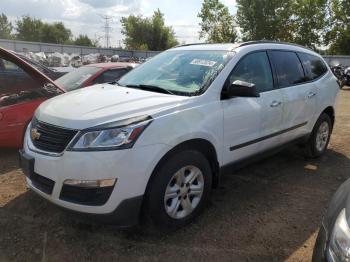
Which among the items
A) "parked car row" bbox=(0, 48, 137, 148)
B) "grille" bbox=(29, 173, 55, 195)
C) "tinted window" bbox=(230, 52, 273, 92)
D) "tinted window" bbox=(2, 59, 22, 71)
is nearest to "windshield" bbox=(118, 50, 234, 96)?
"tinted window" bbox=(230, 52, 273, 92)

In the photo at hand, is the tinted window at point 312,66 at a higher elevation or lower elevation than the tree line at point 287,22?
lower

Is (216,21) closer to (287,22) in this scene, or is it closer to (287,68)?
(287,22)

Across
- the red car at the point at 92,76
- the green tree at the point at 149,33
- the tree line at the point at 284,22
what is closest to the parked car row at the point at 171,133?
the red car at the point at 92,76

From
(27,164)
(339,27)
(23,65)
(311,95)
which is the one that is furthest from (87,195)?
(339,27)

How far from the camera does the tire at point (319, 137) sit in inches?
220

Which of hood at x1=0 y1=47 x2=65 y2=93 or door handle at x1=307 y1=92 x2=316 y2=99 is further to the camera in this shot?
hood at x1=0 y1=47 x2=65 y2=93

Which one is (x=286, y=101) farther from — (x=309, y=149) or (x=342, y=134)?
(x=342, y=134)

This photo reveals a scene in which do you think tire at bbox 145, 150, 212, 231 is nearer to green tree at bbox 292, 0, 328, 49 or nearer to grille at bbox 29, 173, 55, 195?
grille at bbox 29, 173, 55, 195

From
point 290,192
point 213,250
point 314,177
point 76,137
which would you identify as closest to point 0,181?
point 76,137

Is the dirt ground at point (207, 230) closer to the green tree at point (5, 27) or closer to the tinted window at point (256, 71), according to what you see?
the tinted window at point (256, 71)

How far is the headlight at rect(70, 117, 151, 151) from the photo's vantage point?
2.91 metres

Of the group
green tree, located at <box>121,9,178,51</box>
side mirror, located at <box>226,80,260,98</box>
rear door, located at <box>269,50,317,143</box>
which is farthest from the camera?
green tree, located at <box>121,9,178,51</box>

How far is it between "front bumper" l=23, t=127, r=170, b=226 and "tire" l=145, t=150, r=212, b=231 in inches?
4.9

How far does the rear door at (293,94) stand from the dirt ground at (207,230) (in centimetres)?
71
